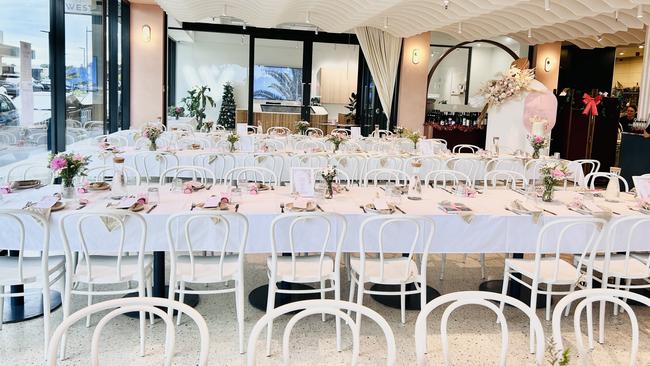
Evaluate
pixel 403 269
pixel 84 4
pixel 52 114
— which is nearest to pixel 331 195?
pixel 403 269

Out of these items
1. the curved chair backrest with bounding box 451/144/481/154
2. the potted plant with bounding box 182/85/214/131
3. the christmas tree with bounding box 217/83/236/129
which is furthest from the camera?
the christmas tree with bounding box 217/83/236/129

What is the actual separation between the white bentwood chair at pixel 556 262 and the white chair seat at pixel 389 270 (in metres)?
0.71

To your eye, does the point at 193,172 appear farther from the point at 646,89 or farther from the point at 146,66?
the point at 646,89

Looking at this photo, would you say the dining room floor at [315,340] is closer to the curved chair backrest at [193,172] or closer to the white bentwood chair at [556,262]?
the white bentwood chair at [556,262]

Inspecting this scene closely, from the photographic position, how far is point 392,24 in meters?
11.4

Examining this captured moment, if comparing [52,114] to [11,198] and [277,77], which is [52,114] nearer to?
[11,198]

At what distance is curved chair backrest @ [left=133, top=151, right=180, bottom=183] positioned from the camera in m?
7.57

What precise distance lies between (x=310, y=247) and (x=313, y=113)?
11.7m

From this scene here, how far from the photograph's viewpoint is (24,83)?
650 cm

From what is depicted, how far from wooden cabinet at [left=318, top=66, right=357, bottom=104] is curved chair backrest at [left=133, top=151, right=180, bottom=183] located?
8.86m

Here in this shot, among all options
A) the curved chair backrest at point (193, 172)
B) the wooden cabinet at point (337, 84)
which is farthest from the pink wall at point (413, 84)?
the curved chair backrest at point (193, 172)

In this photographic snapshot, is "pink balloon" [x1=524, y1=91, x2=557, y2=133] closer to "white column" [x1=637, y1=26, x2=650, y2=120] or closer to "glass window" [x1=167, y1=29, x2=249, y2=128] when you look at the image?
"white column" [x1=637, y1=26, x2=650, y2=120]

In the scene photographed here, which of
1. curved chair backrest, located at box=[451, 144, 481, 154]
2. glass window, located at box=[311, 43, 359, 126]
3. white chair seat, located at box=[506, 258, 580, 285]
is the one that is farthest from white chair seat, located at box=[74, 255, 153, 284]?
glass window, located at box=[311, 43, 359, 126]

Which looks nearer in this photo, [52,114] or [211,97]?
[52,114]
